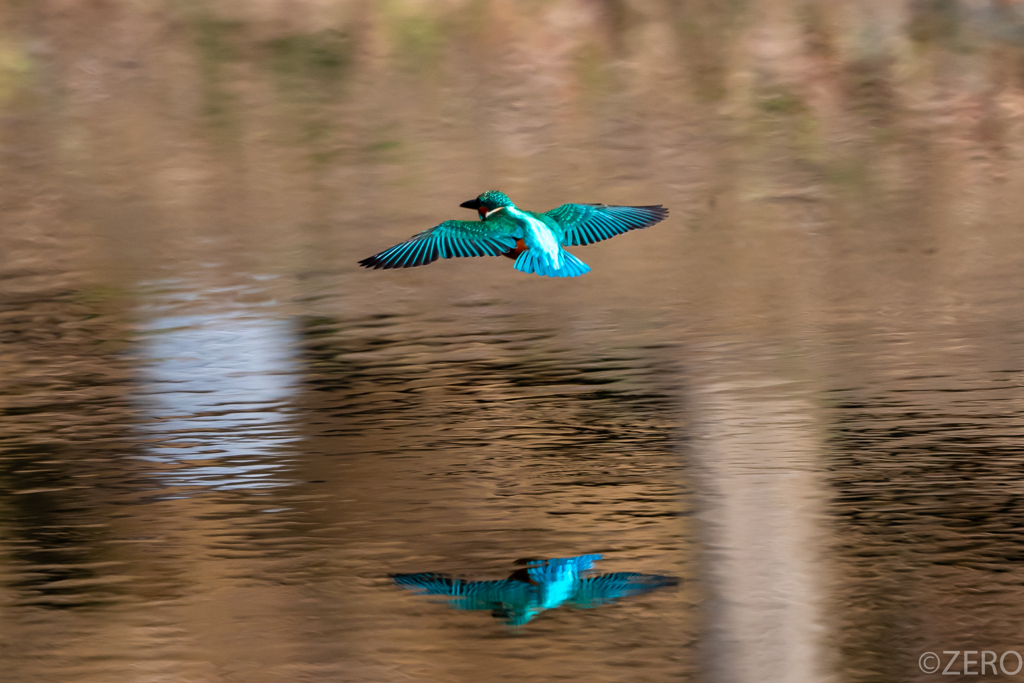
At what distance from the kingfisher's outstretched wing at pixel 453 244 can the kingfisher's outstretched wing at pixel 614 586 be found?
1.80 m

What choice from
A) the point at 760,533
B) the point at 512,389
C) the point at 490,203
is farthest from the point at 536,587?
the point at 512,389

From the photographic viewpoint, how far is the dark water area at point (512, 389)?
4.94 meters

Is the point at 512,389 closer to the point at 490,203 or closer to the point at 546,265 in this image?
the point at 490,203

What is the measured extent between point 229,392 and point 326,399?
629 millimetres

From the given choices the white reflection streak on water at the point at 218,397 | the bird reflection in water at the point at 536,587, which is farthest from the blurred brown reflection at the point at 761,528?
the white reflection streak on water at the point at 218,397

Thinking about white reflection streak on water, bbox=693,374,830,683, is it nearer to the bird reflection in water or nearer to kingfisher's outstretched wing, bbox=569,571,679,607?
kingfisher's outstretched wing, bbox=569,571,679,607

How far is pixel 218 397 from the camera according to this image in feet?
27.9

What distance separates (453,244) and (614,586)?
1.99 metres

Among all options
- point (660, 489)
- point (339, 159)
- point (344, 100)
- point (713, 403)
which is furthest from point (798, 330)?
point (344, 100)

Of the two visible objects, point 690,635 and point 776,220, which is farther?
point 776,220

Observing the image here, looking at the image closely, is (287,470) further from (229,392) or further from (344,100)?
(344,100)

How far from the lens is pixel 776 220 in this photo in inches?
598

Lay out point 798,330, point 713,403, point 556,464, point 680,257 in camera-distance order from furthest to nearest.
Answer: point 680,257 → point 798,330 → point 713,403 → point 556,464

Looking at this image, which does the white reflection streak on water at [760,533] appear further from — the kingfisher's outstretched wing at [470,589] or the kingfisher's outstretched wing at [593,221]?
the kingfisher's outstretched wing at [593,221]
